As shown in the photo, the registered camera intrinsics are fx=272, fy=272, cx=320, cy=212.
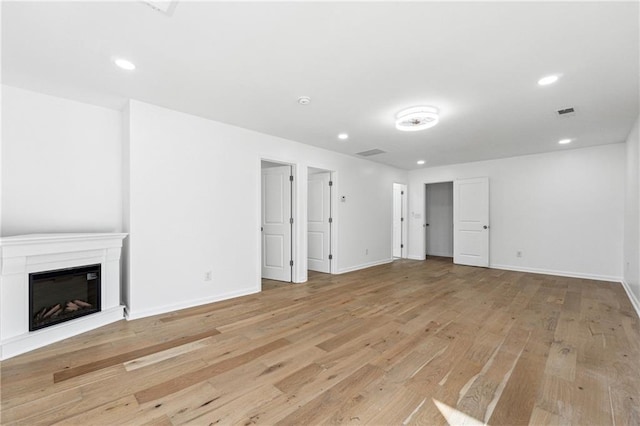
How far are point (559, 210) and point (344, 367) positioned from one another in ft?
19.1

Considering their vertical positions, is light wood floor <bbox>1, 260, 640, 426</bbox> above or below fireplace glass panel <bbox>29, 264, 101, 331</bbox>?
below

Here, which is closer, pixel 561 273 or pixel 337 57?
pixel 337 57

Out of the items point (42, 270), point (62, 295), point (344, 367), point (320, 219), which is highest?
point (320, 219)

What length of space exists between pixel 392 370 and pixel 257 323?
156cm

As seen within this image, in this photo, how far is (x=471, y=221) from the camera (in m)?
6.55

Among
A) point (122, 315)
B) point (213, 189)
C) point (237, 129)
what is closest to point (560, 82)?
point (237, 129)

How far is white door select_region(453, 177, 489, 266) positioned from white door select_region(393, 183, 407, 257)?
1.40 metres

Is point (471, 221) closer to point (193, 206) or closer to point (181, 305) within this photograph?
point (193, 206)

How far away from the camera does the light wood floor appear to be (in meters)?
1.65

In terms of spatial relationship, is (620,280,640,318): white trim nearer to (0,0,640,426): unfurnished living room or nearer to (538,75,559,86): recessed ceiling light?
(0,0,640,426): unfurnished living room

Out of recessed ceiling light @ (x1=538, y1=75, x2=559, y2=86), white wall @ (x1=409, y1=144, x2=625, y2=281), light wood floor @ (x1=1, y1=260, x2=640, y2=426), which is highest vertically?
recessed ceiling light @ (x1=538, y1=75, x2=559, y2=86)

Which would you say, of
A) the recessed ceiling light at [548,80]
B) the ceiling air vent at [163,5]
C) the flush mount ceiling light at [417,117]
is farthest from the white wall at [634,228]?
the ceiling air vent at [163,5]

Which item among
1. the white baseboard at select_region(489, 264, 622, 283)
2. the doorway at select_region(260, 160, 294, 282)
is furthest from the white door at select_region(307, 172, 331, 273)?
the white baseboard at select_region(489, 264, 622, 283)

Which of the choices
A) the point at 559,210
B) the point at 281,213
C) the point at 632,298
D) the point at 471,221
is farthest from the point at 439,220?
the point at 281,213
